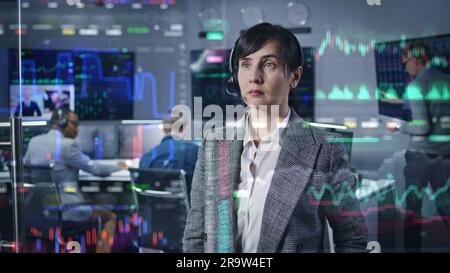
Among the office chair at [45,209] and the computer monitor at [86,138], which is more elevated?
the computer monitor at [86,138]

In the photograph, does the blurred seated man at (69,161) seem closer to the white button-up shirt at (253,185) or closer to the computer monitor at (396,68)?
the white button-up shirt at (253,185)

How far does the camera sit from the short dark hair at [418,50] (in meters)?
2.55

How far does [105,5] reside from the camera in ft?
8.33

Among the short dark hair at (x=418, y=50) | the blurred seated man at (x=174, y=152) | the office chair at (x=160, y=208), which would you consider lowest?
the office chair at (x=160, y=208)

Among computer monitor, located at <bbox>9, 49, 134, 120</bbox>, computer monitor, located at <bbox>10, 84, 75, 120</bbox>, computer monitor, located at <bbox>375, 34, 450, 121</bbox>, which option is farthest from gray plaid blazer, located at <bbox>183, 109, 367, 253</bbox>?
computer monitor, located at <bbox>10, 84, 75, 120</bbox>

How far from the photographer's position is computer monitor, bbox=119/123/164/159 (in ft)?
8.30

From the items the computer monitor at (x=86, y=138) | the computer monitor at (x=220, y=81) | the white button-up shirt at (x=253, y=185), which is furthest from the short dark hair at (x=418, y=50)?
the computer monitor at (x=86, y=138)

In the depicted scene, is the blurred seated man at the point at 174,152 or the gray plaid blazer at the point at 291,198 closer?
the gray plaid blazer at the point at 291,198

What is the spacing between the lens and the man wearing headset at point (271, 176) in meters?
2.44

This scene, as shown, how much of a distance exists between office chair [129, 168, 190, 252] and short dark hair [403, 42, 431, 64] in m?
0.91

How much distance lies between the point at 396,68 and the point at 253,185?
0.67 metres

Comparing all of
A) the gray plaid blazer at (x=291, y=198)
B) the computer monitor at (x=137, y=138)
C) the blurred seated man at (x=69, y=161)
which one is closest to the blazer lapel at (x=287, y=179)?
the gray plaid blazer at (x=291, y=198)
